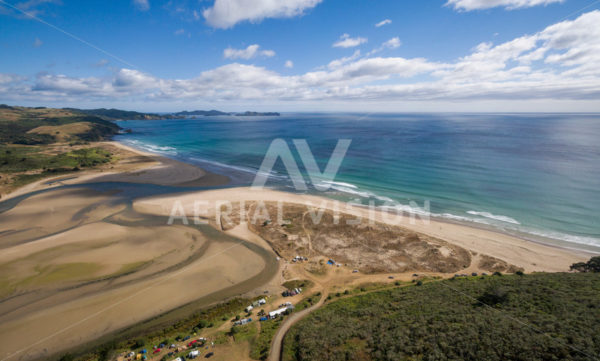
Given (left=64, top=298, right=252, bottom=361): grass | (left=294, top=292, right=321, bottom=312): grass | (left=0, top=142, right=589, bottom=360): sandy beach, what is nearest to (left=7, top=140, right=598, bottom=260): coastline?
(left=0, top=142, right=589, bottom=360): sandy beach

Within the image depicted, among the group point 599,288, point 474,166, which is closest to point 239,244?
point 599,288

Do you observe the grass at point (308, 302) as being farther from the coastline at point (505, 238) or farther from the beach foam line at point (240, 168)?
the beach foam line at point (240, 168)

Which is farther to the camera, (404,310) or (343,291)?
(343,291)

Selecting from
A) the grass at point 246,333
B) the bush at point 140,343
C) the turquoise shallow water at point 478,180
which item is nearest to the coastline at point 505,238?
the turquoise shallow water at point 478,180

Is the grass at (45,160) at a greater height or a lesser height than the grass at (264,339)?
greater

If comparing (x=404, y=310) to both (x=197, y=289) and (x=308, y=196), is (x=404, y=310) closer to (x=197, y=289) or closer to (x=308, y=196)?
(x=197, y=289)

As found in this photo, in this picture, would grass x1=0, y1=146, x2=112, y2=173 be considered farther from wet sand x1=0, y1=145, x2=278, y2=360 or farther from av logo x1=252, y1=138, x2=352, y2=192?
av logo x1=252, y1=138, x2=352, y2=192
